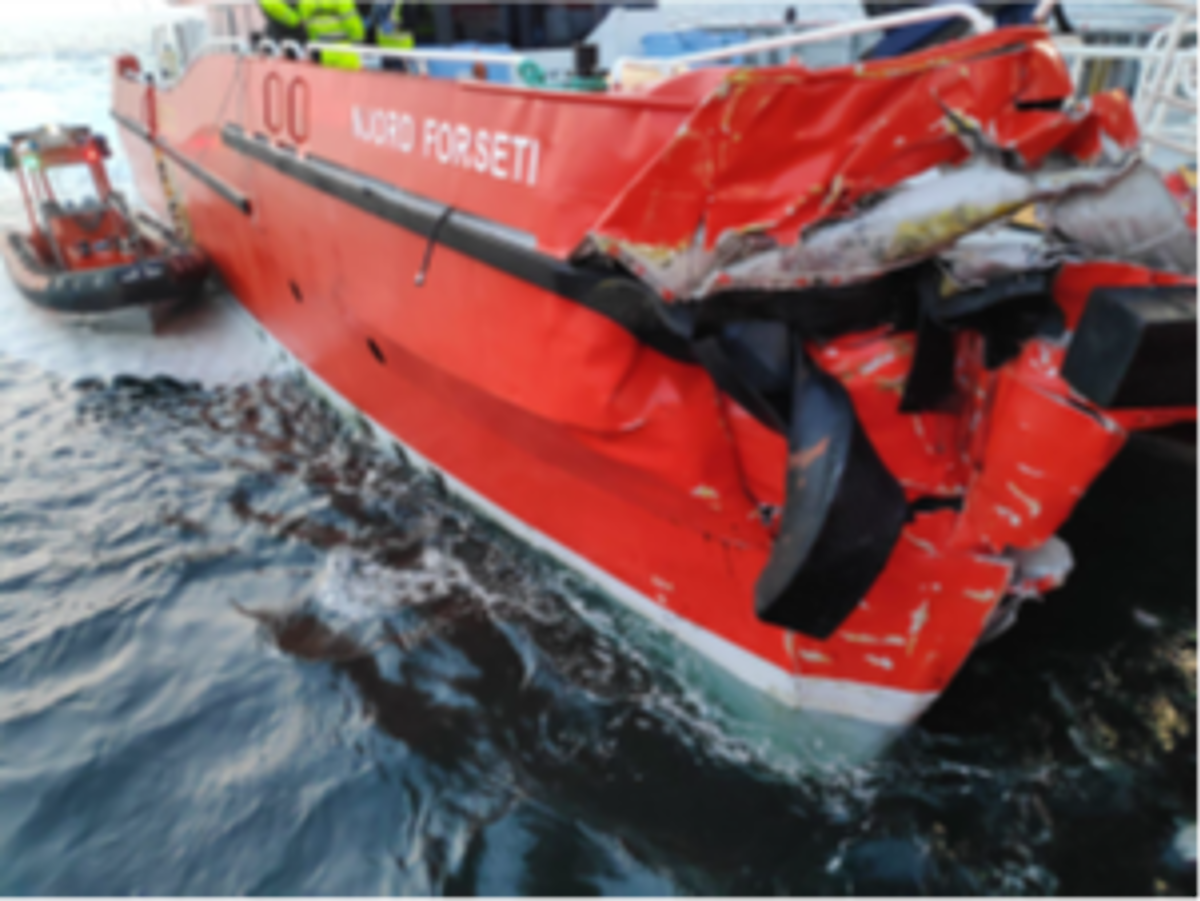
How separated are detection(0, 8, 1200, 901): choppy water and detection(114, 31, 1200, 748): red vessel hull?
0.31 meters

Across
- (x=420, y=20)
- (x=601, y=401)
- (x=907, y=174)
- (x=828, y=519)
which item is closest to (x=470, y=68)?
(x=420, y=20)

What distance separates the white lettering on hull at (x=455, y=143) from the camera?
2236 millimetres

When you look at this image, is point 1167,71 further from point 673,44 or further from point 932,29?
point 673,44

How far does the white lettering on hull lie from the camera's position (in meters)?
2.24

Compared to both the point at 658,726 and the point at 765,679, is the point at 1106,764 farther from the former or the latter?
the point at 658,726

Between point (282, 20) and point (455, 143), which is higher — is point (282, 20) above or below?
above

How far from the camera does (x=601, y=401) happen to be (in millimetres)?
2184

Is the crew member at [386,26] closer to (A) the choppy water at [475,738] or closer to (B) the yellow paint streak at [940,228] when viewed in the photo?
(A) the choppy water at [475,738]

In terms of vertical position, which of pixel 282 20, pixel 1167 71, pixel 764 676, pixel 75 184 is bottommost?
pixel 75 184

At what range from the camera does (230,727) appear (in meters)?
2.63

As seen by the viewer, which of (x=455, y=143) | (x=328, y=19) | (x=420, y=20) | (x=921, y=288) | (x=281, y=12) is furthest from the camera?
(x=420, y=20)

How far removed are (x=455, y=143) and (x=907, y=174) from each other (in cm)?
146

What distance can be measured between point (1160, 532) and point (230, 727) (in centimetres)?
366

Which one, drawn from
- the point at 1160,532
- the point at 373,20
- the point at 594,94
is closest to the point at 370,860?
the point at 594,94
